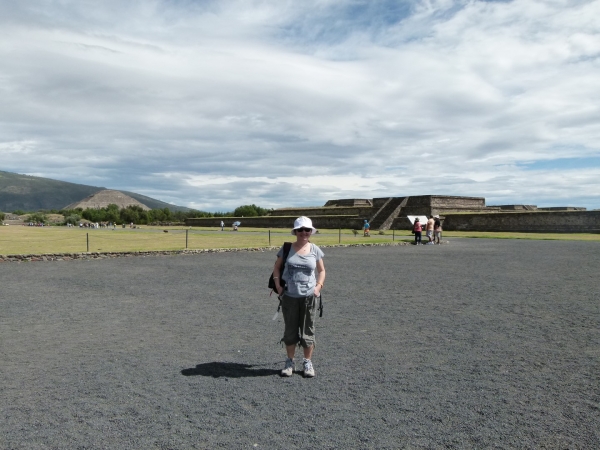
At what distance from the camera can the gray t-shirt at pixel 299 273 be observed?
179 inches

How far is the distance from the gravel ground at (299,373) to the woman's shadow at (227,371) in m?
0.03

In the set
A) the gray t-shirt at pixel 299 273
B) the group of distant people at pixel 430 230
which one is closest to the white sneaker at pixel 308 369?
the gray t-shirt at pixel 299 273

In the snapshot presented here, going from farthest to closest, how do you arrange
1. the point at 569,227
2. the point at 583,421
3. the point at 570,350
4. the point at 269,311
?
the point at 569,227 → the point at 269,311 → the point at 570,350 → the point at 583,421

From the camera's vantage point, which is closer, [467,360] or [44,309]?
[467,360]

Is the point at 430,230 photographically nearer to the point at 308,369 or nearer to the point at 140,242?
the point at 140,242

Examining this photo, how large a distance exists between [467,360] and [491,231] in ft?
126

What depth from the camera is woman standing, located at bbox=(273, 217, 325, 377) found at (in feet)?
15.0

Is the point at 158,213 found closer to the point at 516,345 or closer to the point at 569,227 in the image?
the point at 569,227

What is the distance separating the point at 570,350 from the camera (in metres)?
5.50

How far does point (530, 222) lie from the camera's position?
39.2 meters

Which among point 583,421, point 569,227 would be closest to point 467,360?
point 583,421

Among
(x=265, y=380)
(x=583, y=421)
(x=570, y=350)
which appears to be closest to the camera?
(x=583, y=421)

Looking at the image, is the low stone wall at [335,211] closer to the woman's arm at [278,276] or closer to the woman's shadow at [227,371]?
the woman's shadow at [227,371]

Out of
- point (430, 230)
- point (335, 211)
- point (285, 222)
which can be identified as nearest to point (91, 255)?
point (430, 230)
